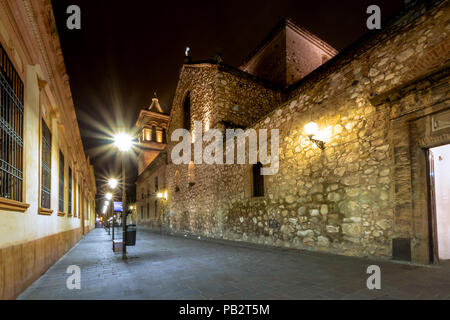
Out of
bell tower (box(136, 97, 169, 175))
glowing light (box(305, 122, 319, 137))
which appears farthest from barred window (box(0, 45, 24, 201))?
bell tower (box(136, 97, 169, 175))

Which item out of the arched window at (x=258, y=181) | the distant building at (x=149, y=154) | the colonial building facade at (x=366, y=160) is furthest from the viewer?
the distant building at (x=149, y=154)

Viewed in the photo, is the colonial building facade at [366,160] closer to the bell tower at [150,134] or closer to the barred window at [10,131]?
the barred window at [10,131]

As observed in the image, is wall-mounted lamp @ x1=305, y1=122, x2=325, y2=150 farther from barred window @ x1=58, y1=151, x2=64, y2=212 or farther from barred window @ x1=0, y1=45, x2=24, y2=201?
barred window @ x1=58, y1=151, x2=64, y2=212

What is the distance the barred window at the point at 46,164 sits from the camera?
539cm

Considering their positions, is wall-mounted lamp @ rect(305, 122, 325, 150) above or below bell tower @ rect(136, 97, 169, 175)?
below

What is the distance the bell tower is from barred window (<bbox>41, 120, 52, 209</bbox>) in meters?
27.5

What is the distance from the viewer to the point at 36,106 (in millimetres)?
4844

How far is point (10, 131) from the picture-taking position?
3570 millimetres

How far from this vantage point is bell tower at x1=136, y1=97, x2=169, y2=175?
33.6 meters

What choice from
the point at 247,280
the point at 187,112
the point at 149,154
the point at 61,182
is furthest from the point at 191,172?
the point at 149,154

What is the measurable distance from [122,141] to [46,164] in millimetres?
1992

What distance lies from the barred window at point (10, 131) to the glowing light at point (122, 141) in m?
3.22

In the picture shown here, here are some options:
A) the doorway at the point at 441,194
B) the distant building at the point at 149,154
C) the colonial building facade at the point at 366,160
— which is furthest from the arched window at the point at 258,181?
the distant building at the point at 149,154
